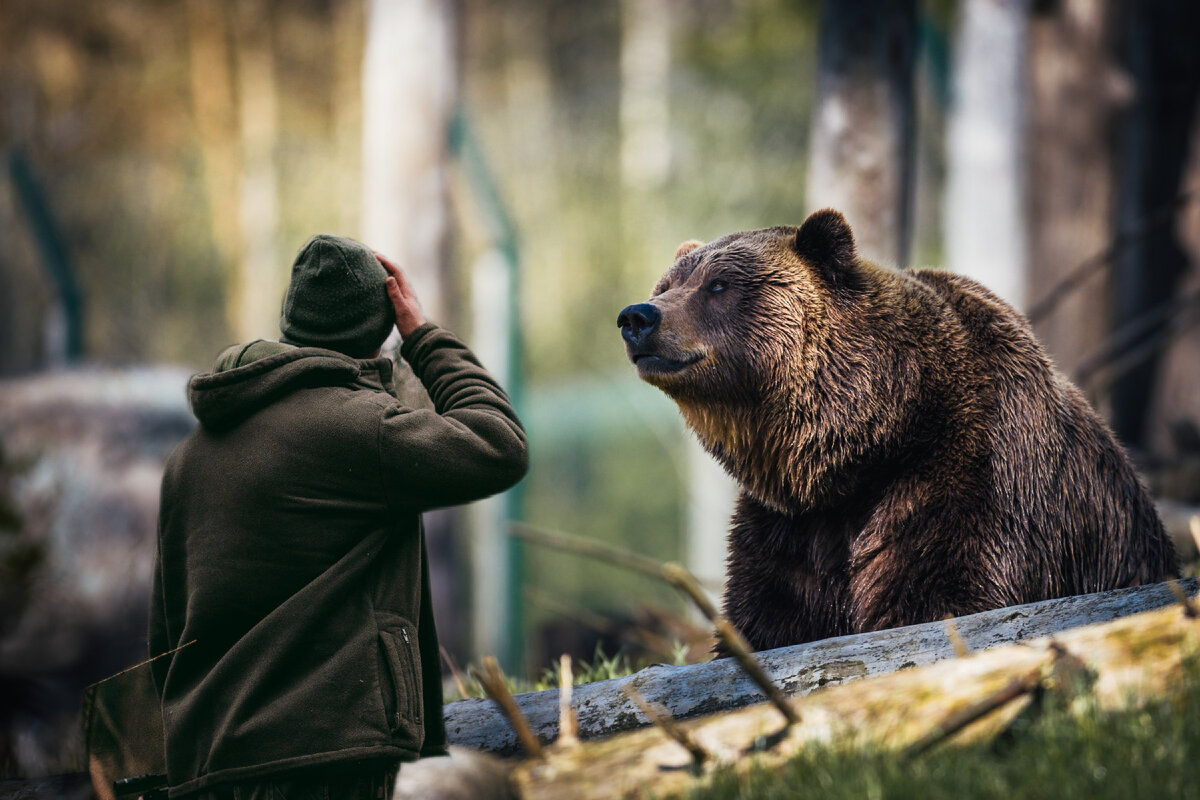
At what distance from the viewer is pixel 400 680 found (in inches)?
99.4

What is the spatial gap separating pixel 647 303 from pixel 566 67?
1946 cm

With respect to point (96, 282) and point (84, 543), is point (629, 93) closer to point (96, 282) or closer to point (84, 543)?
point (96, 282)

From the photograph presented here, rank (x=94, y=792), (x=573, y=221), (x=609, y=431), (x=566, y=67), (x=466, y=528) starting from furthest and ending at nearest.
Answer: (x=566, y=67)
(x=573, y=221)
(x=609, y=431)
(x=466, y=528)
(x=94, y=792)

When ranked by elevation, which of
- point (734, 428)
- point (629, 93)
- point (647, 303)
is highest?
point (629, 93)

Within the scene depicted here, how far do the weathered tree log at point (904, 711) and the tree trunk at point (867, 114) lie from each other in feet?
10.3

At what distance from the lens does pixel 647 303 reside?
3.28 meters

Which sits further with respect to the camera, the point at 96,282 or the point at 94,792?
the point at 96,282

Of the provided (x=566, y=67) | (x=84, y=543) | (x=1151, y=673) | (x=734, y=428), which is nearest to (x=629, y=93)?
(x=566, y=67)

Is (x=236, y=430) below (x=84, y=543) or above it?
above

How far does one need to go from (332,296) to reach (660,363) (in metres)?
1.02

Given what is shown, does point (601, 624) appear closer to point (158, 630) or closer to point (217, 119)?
point (158, 630)

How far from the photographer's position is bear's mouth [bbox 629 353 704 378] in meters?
3.29

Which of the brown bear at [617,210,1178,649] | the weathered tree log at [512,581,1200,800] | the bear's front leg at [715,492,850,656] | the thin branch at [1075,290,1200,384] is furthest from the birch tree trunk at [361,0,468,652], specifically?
the weathered tree log at [512,581,1200,800]

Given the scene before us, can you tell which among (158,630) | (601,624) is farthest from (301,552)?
(601,624)
